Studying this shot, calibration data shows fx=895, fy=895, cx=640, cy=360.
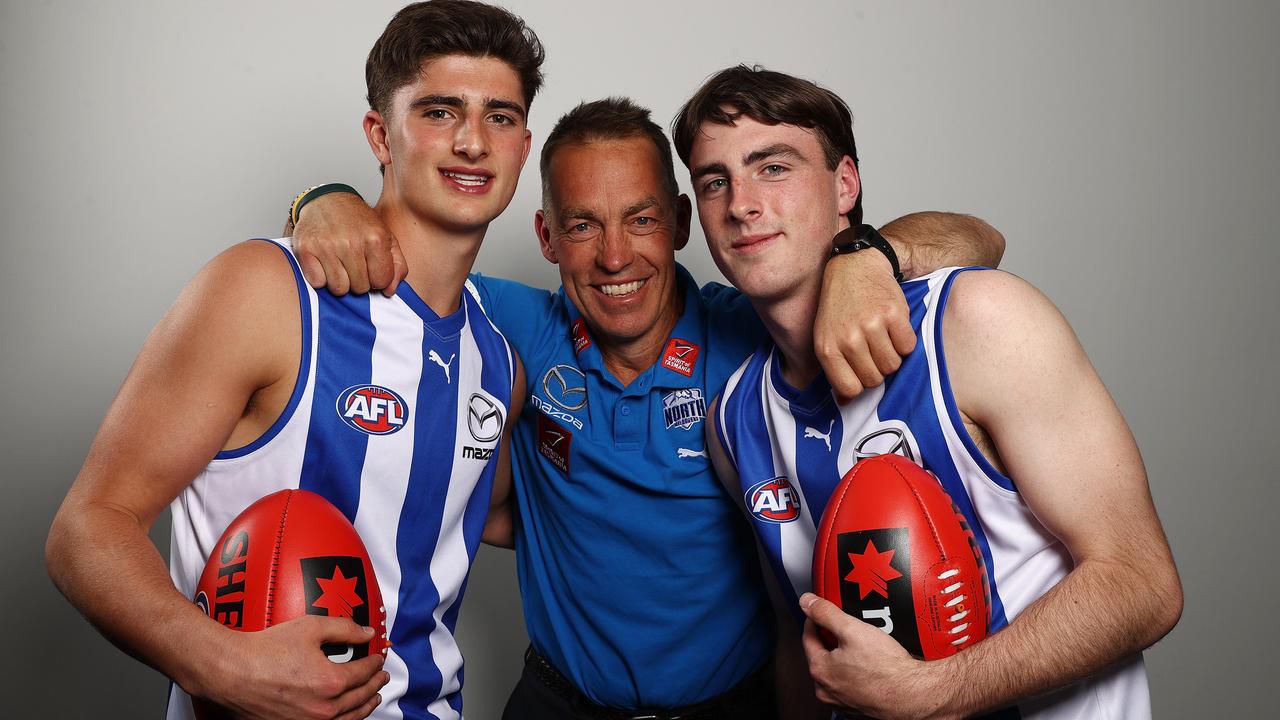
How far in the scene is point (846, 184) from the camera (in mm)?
2031

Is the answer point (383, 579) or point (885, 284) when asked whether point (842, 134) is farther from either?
point (383, 579)

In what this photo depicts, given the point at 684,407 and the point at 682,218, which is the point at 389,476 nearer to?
the point at 684,407

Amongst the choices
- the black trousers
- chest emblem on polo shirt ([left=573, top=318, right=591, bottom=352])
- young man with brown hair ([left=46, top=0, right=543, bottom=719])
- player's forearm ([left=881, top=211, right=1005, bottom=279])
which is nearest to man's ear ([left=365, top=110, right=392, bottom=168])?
young man with brown hair ([left=46, top=0, right=543, bottom=719])

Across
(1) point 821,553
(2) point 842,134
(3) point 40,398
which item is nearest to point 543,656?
(1) point 821,553

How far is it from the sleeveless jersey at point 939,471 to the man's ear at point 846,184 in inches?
17.4

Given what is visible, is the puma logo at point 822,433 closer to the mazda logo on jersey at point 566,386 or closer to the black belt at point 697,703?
the mazda logo on jersey at point 566,386

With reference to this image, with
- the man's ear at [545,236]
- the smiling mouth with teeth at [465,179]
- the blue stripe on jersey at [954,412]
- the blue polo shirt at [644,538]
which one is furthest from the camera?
the man's ear at [545,236]

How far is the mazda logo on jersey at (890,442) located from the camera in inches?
61.5

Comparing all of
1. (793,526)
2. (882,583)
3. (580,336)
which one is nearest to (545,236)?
(580,336)

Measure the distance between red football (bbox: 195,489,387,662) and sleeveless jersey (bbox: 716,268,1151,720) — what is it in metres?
0.84

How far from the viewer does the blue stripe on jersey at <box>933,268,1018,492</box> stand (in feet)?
4.85

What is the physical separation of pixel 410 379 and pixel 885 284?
94cm

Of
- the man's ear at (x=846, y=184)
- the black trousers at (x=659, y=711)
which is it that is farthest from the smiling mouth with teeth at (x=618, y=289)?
the black trousers at (x=659, y=711)

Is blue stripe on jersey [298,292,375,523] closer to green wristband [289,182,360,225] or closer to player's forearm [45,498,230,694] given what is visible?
green wristband [289,182,360,225]
